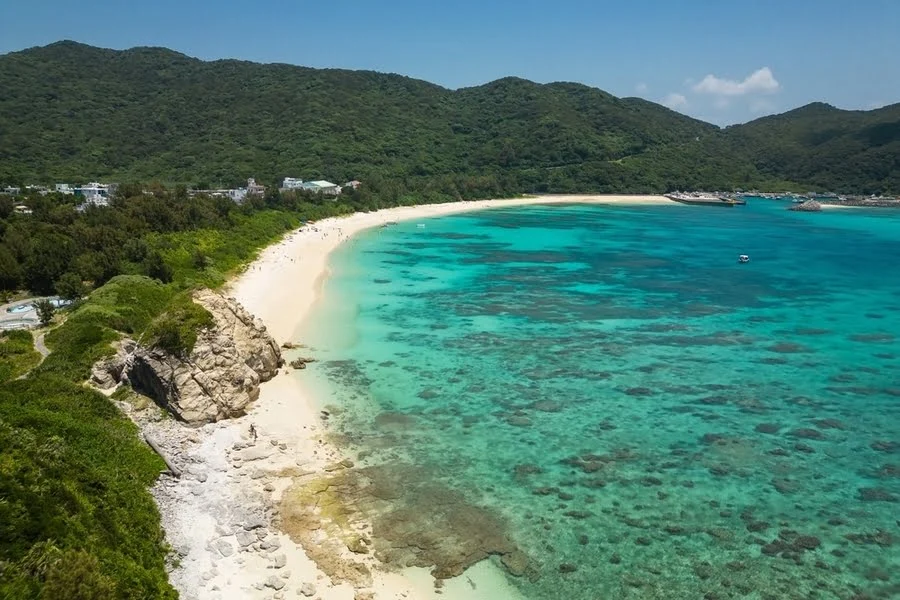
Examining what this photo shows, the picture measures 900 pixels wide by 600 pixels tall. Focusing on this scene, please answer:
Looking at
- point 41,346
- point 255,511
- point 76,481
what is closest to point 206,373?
point 255,511

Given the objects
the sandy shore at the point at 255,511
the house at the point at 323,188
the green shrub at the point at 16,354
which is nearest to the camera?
the sandy shore at the point at 255,511

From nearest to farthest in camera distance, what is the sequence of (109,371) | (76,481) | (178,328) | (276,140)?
(76,481) < (178,328) < (109,371) < (276,140)

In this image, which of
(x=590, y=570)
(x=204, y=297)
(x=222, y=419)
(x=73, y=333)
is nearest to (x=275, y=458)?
(x=222, y=419)

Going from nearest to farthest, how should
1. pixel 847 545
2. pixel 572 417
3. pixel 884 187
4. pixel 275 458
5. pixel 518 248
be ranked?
pixel 847 545
pixel 275 458
pixel 572 417
pixel 518 248
pixel 884 187

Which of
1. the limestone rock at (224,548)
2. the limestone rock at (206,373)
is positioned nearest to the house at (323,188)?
the limestone rock at (206,373)

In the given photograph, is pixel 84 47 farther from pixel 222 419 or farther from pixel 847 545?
pixel 847 545

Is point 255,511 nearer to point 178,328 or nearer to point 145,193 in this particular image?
point 178,328

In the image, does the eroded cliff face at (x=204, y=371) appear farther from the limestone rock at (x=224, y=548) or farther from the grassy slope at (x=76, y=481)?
the limestone rock at (x=224, y=548)
